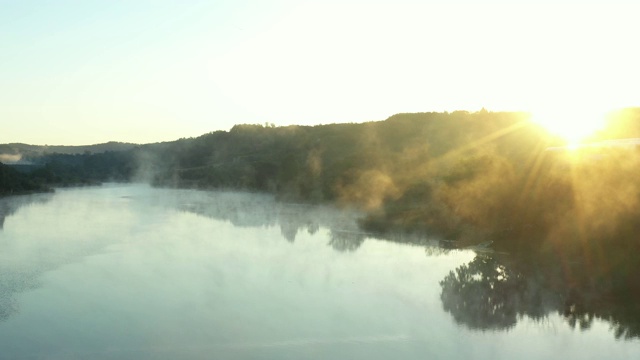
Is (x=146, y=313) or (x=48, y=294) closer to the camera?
(x=146, y=313)

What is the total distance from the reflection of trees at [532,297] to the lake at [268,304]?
0.15 meters

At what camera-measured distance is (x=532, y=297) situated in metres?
29.2

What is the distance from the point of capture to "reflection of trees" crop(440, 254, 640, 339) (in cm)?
2578

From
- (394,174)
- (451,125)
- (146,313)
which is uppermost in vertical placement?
(451,125)

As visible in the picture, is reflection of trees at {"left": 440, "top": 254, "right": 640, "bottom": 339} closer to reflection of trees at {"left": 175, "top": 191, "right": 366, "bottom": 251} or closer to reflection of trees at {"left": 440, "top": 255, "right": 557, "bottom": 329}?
reflection of trees at {"left": 440, "top": 255, "right": 557, "bottom": 329}

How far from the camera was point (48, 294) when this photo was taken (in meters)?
30.2

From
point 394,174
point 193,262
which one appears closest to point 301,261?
point 193,262

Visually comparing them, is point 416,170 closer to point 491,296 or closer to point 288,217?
point 288,217

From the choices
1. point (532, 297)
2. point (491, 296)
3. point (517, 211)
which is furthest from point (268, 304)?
point (517, 211)

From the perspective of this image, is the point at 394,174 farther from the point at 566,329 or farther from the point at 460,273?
the point at 566,329

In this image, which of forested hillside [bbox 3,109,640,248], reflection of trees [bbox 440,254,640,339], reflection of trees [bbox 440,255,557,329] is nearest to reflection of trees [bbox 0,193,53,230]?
forested hillside [bbox 3,109,640,248]

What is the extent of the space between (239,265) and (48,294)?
1169cm

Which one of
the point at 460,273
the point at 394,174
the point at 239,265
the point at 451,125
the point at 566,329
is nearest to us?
the point at 566,329

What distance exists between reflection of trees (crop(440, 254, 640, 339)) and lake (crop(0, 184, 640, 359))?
151 mm
